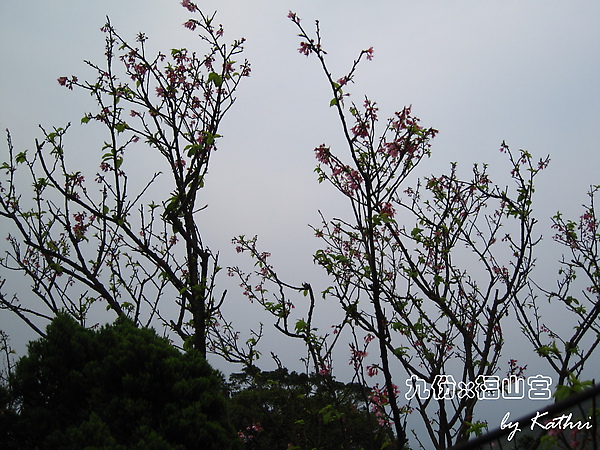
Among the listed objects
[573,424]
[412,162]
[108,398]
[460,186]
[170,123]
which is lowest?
[573,424]

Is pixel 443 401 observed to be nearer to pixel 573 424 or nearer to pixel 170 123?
pixel 573 424

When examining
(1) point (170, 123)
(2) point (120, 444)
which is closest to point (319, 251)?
(1) point (170, 123)

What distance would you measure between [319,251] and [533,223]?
208 cm

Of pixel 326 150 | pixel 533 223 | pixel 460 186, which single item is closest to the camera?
pixel 326 150

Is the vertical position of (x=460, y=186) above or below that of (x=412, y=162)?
above

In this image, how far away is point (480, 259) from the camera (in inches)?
189

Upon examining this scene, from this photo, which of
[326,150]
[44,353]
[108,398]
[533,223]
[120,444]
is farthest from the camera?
[533,223]

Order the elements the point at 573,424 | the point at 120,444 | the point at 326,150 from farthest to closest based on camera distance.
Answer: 1. the point at 326,150
2. the point at 120,444
3. the point at 573,424

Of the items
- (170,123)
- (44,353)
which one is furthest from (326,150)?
(44,353)

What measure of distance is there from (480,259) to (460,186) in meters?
0.83

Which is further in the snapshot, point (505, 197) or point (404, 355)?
point (505, 197)

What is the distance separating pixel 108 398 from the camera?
9.09ft

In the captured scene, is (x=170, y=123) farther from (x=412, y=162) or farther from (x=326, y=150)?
(x=412, y=162)

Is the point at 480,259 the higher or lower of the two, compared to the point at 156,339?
higher
